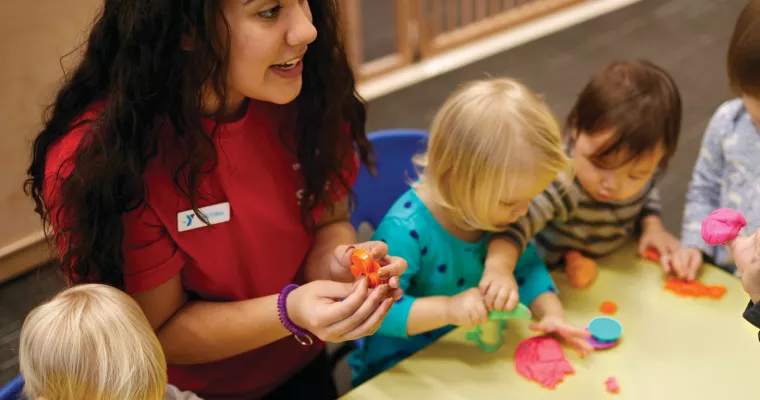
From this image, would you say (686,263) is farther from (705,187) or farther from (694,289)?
(705,187)

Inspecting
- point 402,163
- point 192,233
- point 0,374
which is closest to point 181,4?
point 192,233

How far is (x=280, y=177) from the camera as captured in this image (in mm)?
1133

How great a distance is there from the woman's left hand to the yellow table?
16cm

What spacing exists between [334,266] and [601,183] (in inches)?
20.8

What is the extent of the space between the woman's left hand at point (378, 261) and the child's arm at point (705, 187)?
0.60 metres

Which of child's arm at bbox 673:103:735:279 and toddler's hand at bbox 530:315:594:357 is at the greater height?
child's arm at bbox 673:103:735:279

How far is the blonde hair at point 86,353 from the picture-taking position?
2.72 ft

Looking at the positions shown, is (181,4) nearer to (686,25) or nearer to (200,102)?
(200,102)

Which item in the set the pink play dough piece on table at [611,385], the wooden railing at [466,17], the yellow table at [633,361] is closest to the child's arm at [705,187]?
the yellow table at [633,361]

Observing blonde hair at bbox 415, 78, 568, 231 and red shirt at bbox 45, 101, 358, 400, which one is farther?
blonde hair at bbox 415, 78, 568, 231

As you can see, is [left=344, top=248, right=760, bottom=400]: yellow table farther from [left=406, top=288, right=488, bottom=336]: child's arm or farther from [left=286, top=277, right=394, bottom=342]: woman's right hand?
[left=286, top=277, right=394, bottom=342]: woman's right hand

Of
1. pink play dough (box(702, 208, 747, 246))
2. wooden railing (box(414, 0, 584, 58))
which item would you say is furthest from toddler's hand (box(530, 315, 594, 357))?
wooden railing (box(414, 0, 584, 58))

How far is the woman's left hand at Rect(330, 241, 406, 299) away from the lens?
1.00 m

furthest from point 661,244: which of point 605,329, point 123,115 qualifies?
point 123,115
